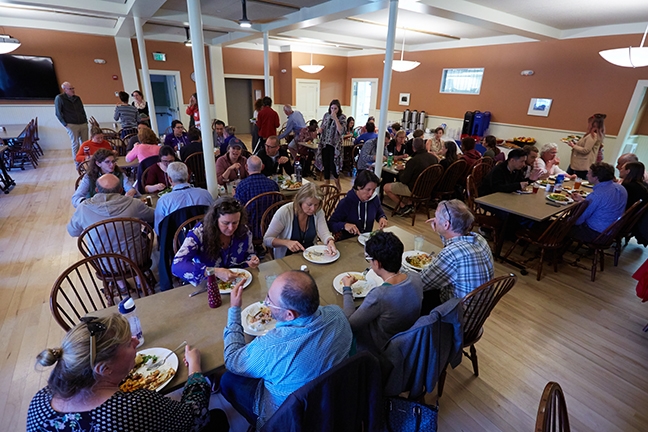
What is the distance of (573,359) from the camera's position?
97.0 inches

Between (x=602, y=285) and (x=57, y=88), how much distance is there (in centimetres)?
1149

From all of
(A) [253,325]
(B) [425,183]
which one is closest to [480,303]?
(A) [253,325]

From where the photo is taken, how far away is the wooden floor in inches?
80.1

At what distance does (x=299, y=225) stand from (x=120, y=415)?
173 centimetres

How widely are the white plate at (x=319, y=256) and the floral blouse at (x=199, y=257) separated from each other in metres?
0.41

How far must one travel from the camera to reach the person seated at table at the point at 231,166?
4066 millimetres

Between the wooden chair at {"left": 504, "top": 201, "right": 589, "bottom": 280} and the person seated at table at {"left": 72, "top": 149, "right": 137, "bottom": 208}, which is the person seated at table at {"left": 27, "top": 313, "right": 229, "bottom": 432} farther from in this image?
the wooden chair at {"left": 504, "top": 201, "right": 589, "bottom": 280}

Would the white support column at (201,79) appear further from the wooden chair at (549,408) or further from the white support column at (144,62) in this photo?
the white support column at (144,62)

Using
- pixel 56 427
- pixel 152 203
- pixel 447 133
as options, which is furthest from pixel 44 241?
pixel 447 133

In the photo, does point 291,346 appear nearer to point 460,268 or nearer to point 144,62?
point 460,268

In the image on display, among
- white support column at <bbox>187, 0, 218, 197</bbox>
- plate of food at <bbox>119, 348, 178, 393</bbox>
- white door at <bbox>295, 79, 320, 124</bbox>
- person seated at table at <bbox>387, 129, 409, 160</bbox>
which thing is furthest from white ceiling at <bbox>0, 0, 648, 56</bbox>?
plate of food at <bbox>119, 348, 178, 393</bbox>

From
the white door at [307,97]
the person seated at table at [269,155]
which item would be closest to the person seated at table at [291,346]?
the person seated at table at [269,155]

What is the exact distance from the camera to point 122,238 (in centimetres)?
254

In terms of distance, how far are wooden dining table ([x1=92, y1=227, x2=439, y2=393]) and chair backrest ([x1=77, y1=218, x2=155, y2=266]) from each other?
0.97 m
